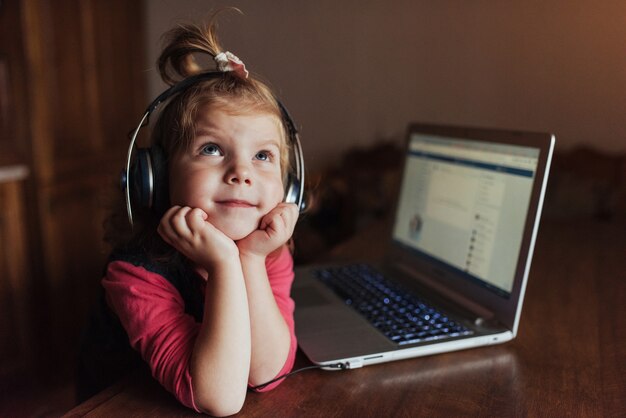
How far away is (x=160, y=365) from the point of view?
635 mm

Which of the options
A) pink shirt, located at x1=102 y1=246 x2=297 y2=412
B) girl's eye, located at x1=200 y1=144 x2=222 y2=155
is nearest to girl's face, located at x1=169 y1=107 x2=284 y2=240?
girl's eye, located at x1=200 y1=144 x2=222 y2=155

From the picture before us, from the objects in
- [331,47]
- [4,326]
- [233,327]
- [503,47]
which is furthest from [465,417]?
[331,47]

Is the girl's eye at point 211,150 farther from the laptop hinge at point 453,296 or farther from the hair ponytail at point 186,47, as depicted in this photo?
the laptop hinge at point 453,296

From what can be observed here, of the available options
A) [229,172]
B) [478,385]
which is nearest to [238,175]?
[229,172]

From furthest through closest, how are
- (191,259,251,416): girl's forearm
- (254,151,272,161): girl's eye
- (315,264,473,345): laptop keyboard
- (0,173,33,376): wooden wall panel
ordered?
(0,173,33,376): wooden wall panel, (315,264,473,345): laptop keyboard, (254,151,272,161): girl's eye, (191,259,251,416): girl's forearm

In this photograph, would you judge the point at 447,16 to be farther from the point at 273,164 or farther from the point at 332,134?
the point at 273,164

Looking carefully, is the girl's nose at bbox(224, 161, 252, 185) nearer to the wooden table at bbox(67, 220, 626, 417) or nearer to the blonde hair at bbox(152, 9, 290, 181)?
the blonde hair at bbox(152, 9, 290, 181)

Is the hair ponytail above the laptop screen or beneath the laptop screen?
above

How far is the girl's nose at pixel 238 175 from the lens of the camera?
0.66 meters

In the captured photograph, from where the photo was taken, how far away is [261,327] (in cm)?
67

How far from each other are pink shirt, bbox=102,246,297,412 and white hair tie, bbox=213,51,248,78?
0.28 metres

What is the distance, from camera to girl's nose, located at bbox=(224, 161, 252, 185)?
0.66 metres

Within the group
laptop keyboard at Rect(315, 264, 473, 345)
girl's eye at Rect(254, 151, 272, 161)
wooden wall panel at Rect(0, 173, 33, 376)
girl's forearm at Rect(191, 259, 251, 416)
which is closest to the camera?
girl's forearm at Rect(191, 259, 251, 416)

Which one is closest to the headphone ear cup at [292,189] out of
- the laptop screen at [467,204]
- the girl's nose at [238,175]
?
the girl's nose at [238,175]
